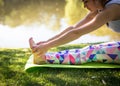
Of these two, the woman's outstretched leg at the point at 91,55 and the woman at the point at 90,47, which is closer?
the woman at the point at 90,47

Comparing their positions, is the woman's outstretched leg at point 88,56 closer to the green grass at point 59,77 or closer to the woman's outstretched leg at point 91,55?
the woman's outstretched leg at point 91,55

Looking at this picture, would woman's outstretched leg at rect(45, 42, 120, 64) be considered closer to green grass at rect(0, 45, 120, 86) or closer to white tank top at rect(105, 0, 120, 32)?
green grass at rect(0, 45, 120, 86)

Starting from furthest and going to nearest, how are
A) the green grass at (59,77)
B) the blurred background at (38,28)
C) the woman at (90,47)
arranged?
the blurred background at (38,28) → the green grass at (59,77) → the woman at (90,47)

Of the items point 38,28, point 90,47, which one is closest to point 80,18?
point 38,28

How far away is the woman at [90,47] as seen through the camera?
122 inches

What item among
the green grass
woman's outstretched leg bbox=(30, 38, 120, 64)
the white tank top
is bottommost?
the green grass

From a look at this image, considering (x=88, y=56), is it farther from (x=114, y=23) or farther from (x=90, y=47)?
(x=114, y=23)

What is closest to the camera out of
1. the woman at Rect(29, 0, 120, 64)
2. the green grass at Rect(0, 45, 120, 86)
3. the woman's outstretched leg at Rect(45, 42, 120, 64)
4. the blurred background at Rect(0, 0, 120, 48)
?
the woman at Rect(29, 0, 120, 64)

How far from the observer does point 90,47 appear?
4.06 meters

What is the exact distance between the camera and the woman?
309 cm

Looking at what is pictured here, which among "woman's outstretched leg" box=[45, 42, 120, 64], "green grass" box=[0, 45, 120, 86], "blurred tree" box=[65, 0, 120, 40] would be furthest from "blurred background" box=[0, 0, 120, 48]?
"green grass" box=[0, 45, 120, 86]

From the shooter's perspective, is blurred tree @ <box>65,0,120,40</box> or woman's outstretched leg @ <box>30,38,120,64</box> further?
blurred tree @ <box>65,0,120,40</box>

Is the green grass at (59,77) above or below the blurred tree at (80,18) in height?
below

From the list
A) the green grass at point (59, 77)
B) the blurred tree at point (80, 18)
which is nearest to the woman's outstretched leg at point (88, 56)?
the green grass at point (59, 77)
